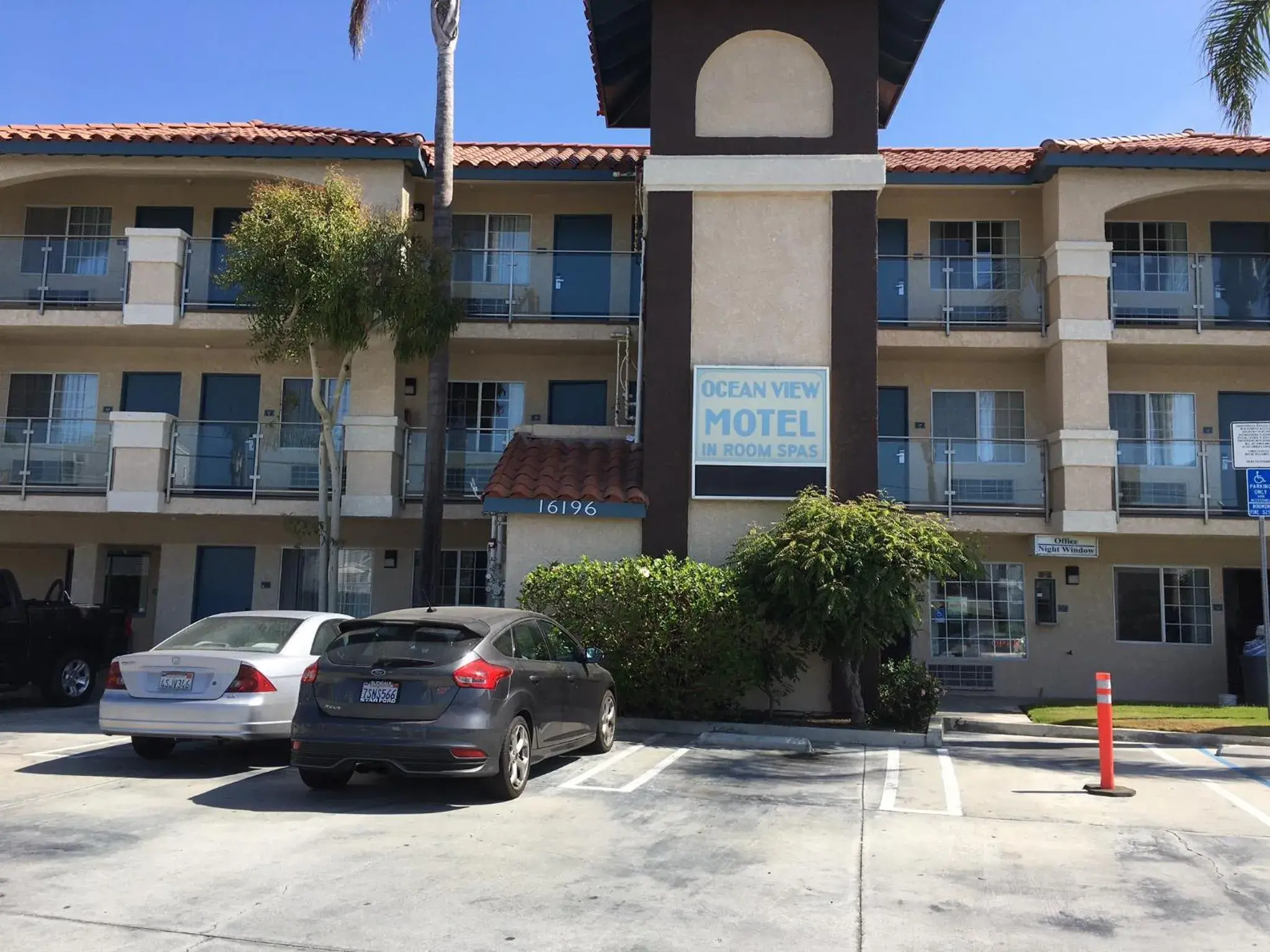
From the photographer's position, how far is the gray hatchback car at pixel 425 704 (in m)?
8.52

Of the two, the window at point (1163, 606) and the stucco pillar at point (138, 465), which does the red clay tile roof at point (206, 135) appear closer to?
the stucco pillar at point (138, 465)

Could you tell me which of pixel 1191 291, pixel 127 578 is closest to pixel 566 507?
pixel 127 578

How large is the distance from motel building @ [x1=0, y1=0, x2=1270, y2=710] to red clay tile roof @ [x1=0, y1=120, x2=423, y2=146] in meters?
0.11

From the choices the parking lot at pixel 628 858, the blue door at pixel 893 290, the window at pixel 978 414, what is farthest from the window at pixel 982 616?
the parking lot at pixel 628 858

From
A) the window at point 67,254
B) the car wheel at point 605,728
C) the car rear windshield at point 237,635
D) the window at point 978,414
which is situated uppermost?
the window at point 67,254

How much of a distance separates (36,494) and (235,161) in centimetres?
634

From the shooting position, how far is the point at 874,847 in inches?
302

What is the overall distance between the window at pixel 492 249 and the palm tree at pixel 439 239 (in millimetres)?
1474

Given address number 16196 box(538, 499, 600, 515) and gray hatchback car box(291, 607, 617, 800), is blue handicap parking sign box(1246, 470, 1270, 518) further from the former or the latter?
gray hatchback car box(291, 607, 617, 800)

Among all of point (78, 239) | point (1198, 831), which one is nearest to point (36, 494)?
point (78, 239)

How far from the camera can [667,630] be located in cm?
1343

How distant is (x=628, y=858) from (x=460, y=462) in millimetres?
11608

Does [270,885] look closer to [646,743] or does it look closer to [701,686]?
[646,743]

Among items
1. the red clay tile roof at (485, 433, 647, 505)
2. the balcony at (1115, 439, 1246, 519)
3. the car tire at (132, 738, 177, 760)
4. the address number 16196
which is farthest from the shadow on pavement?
the balcony at (1115, 439, 1246, 519)
